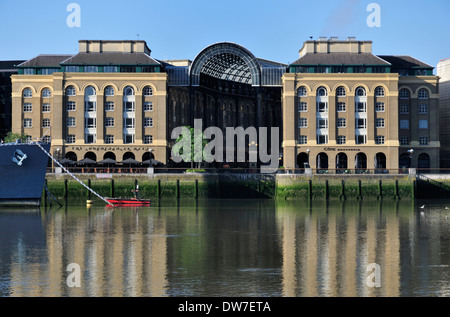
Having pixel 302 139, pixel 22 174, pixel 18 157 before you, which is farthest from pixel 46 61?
pixel 302 139

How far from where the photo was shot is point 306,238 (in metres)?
62.2

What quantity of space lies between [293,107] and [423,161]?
89.8 feet

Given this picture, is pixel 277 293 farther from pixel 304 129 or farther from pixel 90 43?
pixel 90 43

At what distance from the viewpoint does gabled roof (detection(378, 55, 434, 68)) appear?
4943 inches

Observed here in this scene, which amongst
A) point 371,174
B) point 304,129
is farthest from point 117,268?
point 304,129

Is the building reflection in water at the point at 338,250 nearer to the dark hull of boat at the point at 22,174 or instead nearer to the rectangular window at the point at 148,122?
the dark hull of boat at the point at 22,174

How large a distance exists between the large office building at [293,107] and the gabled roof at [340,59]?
190 millimetres

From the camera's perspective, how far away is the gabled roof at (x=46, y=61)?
124500mm

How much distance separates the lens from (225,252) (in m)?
53.5

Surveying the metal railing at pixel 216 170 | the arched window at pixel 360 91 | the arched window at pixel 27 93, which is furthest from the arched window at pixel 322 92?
the arched window at pixel 27 93

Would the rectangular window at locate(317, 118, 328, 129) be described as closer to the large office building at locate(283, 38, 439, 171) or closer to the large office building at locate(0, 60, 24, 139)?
the large office building at locate(283, 38, 439, 171)

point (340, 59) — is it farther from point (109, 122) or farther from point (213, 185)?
point (109, 122)

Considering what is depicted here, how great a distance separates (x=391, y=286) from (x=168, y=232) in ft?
97.3

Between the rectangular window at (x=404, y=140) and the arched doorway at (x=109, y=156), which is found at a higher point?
the rectangular window at (x=404, y=140)
